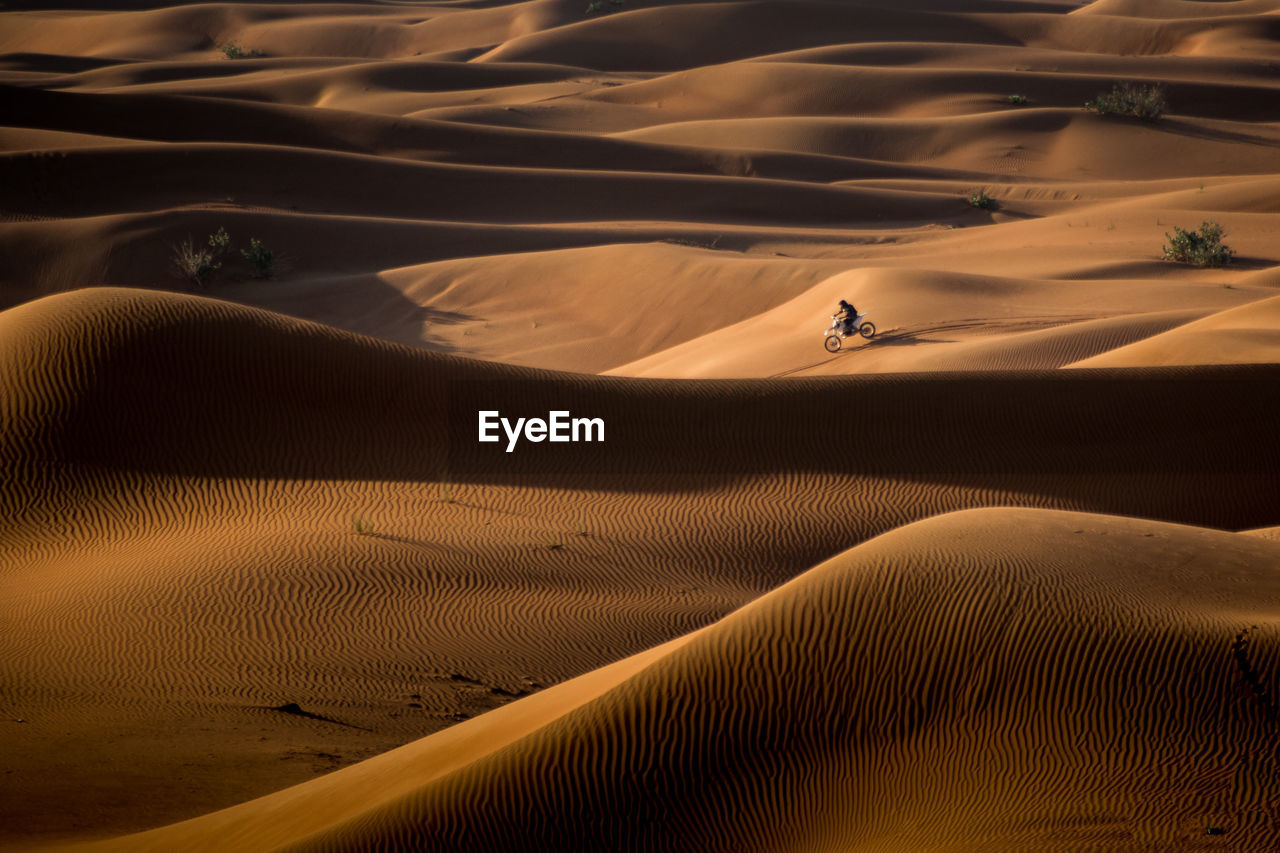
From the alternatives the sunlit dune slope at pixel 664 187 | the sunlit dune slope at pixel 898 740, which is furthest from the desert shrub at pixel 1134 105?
the sunlit dune slope at pixel 898 740

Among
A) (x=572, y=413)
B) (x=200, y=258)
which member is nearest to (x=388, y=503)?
(x=572, y=413)

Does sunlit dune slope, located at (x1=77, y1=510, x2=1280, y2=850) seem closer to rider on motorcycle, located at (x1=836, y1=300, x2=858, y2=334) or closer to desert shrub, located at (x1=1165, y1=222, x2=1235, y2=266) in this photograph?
rider on motorcycle, located at (x1=836, y1=300, x2=858, y2=334)

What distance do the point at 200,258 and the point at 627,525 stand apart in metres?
17.9

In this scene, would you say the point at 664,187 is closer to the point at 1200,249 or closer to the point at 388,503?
the point at 1200,249

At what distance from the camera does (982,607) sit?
15.7 feet

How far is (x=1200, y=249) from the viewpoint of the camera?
73.5ft

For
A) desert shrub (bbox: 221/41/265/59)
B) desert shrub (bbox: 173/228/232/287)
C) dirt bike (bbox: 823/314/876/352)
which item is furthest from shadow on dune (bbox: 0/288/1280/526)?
desert shrub (bbox: 221/41/265/59)

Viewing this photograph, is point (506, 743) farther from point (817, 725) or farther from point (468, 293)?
point (468, 293)

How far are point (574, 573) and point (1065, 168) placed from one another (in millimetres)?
33820

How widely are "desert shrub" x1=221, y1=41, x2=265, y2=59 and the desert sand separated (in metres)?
32.1

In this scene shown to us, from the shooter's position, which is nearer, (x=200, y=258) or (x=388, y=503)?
(x=388, y=503)

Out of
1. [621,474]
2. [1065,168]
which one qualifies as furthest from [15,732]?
[1065,168]

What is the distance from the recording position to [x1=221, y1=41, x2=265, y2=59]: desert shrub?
198ft

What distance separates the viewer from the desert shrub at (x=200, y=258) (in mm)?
24859
